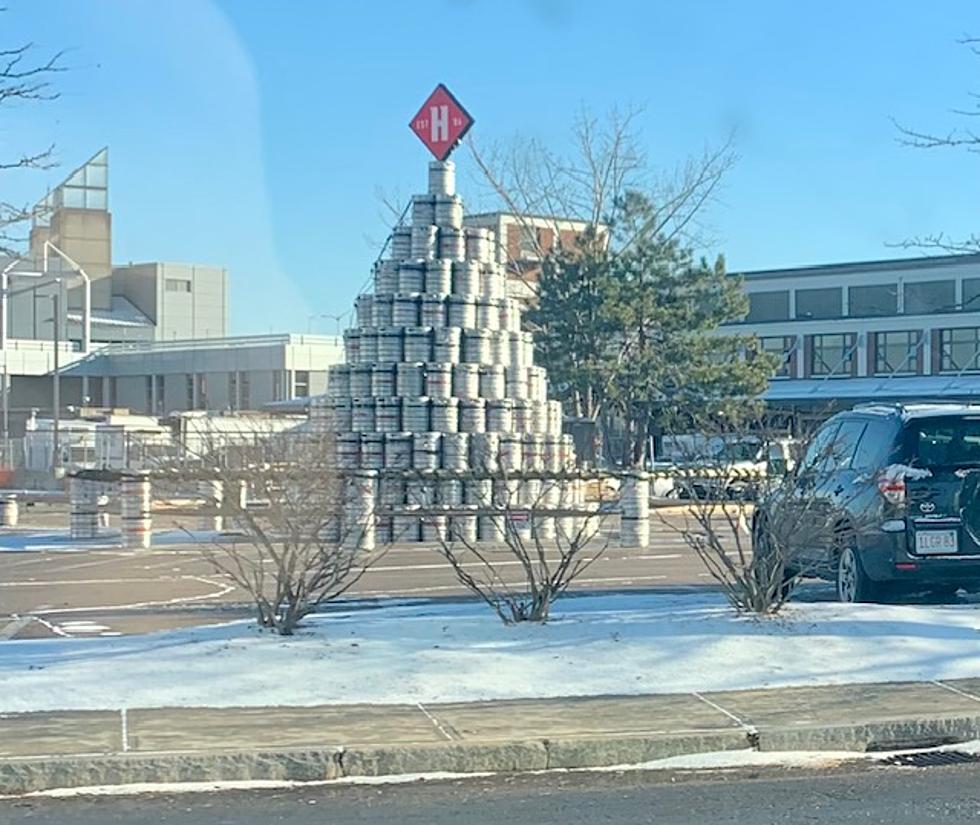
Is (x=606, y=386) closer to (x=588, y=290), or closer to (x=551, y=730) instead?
(x=588, y=290)

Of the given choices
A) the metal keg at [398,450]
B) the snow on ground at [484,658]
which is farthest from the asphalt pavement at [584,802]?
the metal keg at [398,450]

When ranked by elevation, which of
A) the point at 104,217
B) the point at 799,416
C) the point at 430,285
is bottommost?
the point at 799,416

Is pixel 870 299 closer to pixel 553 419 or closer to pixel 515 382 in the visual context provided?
pixel 553 419

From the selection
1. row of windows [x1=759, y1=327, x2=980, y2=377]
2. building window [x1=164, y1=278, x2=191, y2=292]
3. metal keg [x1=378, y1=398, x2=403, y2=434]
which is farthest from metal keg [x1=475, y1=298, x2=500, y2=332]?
building window [x1=164, y1=278, x2=191, y2=292]

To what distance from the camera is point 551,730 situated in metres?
8.74

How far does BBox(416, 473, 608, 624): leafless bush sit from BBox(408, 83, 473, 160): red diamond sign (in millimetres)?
8498

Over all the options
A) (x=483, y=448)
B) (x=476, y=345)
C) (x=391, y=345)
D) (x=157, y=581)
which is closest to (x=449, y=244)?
(x=476, y=345)

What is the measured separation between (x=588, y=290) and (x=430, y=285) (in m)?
20.7

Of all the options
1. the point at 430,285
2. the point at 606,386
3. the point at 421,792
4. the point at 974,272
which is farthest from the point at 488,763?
the point at 974,272

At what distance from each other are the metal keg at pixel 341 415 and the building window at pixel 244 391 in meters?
45.9

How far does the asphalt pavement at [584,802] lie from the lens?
7.29 metres

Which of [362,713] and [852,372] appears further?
[852,372]

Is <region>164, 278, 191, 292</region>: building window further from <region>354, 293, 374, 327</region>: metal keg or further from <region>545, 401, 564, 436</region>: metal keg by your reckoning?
<region>545, 401, 564, 436</region>: metal keg

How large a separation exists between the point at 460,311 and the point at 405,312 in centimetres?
97
